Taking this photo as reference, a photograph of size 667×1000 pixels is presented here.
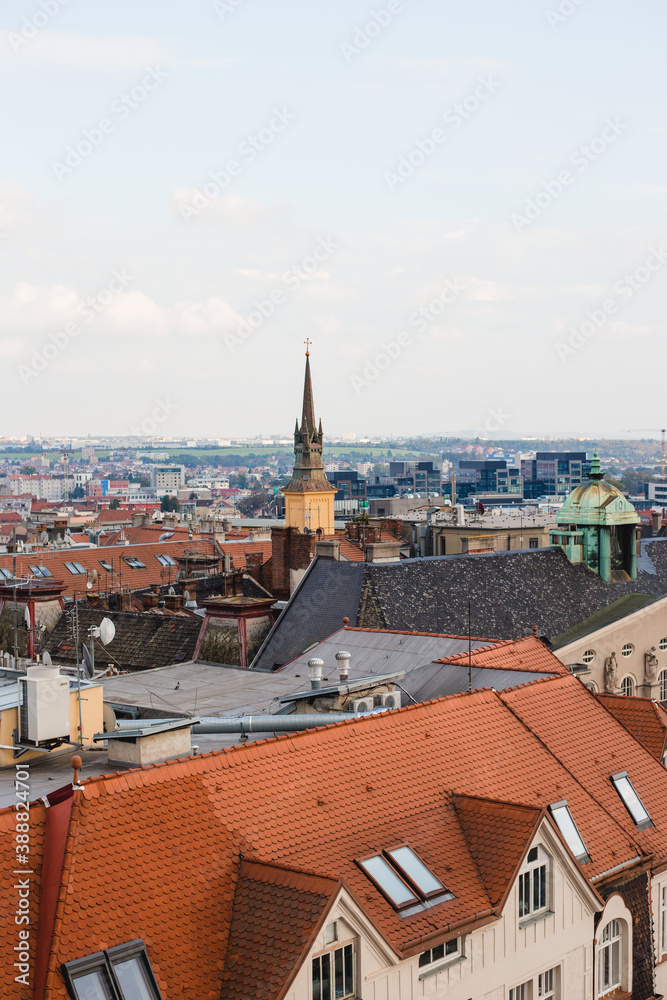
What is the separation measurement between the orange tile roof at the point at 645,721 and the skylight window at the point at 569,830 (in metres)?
6.79

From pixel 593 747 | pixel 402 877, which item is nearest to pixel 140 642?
pixel 593 747

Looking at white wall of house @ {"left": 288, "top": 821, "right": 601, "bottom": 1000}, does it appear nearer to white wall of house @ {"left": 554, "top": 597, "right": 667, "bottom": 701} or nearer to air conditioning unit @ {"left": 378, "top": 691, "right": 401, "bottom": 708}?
air conditioning unit @ {"left": 378, "top": 691, "right": 401, "bottom": 708}

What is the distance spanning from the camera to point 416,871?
18.1 m

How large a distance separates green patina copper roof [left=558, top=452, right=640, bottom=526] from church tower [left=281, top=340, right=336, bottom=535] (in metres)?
73.1

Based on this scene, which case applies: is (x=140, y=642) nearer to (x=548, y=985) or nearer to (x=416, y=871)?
(x=548, y=985)

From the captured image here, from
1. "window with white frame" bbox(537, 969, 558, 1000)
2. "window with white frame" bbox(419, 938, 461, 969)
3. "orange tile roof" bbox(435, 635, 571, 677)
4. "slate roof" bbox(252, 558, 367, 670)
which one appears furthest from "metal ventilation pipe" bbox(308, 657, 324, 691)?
"slate roof" bbox(252, 558, 367, 670)

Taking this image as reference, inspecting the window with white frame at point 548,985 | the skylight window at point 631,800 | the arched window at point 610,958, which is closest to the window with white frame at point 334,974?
the window with white frame at point 548,985

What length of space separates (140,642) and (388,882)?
111 feet

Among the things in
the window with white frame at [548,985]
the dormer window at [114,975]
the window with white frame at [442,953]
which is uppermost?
the dormer window at [114,975]

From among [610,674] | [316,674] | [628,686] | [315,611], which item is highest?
[316,674]

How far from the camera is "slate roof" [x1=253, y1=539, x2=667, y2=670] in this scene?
50281 mm

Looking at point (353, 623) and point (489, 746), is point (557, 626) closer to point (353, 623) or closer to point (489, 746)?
point (353, 623)

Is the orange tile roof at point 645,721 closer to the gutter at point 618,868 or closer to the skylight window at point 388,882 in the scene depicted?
the gutter at point 618,868

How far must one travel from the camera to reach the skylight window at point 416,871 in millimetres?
17828
